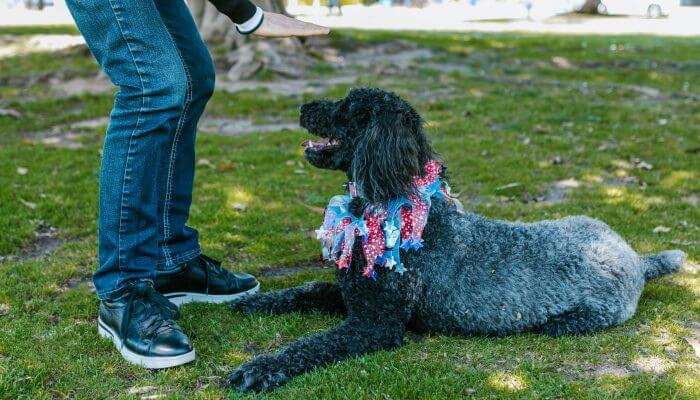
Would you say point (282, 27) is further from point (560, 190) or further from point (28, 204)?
point (560, 190)

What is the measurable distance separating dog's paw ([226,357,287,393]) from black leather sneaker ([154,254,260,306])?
964mm

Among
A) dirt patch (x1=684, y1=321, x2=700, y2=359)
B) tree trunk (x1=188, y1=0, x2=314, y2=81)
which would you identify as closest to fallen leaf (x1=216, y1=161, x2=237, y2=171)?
dirt patch (x1=684, y1=321, x2=700, y2=359)

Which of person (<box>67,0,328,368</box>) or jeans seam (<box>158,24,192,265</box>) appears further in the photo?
jeans seam (<box>158,24,192,265</box>)

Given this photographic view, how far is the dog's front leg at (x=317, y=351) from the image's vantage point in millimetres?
3197

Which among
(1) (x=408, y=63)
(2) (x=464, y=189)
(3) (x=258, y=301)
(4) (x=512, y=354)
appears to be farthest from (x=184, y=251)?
(1) (x=408, y=63)

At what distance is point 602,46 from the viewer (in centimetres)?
1795

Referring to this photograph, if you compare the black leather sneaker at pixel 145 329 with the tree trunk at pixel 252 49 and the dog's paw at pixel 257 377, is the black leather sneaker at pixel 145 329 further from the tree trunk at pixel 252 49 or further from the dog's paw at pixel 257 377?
the tree trunk at pixel 252 49

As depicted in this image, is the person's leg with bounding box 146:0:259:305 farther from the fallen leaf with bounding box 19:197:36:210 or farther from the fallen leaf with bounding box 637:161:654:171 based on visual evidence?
the fallen leaf with bounding box 637:161:654:171

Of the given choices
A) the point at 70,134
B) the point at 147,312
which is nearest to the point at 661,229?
the point at 147,312

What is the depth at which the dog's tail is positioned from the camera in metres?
4.19

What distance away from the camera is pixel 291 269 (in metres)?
4.93

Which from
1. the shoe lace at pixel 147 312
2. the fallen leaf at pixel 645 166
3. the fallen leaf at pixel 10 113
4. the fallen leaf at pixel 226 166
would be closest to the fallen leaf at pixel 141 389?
the shoe lace at pixel 147 312

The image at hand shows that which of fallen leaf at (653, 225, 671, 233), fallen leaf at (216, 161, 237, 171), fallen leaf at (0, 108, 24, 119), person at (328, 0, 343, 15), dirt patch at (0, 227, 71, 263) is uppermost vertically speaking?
person at (328, 0, 343, 15)

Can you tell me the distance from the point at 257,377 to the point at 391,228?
3.12ft
